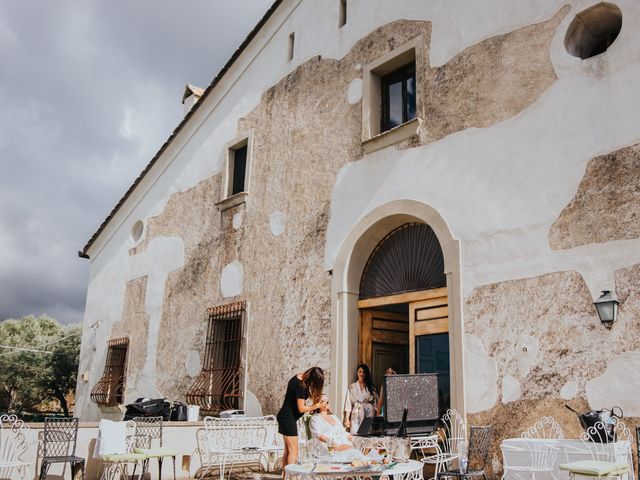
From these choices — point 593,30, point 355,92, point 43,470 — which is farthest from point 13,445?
point 593,30

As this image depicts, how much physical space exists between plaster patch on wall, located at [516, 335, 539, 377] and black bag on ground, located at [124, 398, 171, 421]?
232 inches

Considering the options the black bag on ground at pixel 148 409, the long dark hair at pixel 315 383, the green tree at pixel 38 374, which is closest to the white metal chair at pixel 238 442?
the black bag on ground at pixel 148 409

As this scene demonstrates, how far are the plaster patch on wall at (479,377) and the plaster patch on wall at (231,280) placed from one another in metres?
5.23

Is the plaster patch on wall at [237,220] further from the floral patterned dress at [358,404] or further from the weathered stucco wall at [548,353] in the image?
the weathered stucco wall at [548,353]

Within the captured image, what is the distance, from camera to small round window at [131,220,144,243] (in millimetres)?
14750

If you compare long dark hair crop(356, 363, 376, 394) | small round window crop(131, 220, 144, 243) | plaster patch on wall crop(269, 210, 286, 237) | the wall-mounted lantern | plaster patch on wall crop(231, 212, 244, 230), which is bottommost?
long dark hair crop(356, 363, 376, 394)

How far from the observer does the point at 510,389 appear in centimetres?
670

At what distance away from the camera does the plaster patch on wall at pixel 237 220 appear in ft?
38.3

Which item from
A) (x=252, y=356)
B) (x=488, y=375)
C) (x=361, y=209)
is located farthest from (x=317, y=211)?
(x=488, y=375)

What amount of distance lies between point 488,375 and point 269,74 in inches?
299

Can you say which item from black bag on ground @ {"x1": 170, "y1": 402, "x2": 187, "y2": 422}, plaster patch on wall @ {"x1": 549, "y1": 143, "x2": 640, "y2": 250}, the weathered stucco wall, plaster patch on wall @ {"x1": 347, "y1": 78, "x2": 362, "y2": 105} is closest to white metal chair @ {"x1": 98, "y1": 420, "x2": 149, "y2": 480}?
black bag on ground @ {"x1": 170, "y1": 402, "x2": 187, "y2": 422}

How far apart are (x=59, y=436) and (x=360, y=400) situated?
3.83 meters

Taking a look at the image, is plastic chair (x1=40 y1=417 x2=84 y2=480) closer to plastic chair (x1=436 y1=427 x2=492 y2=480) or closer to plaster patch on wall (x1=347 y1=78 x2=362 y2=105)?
plastic chair (x1=436 y1=427 x2=492 y2=480)

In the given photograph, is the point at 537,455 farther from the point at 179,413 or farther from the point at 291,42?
the point at 291,42
